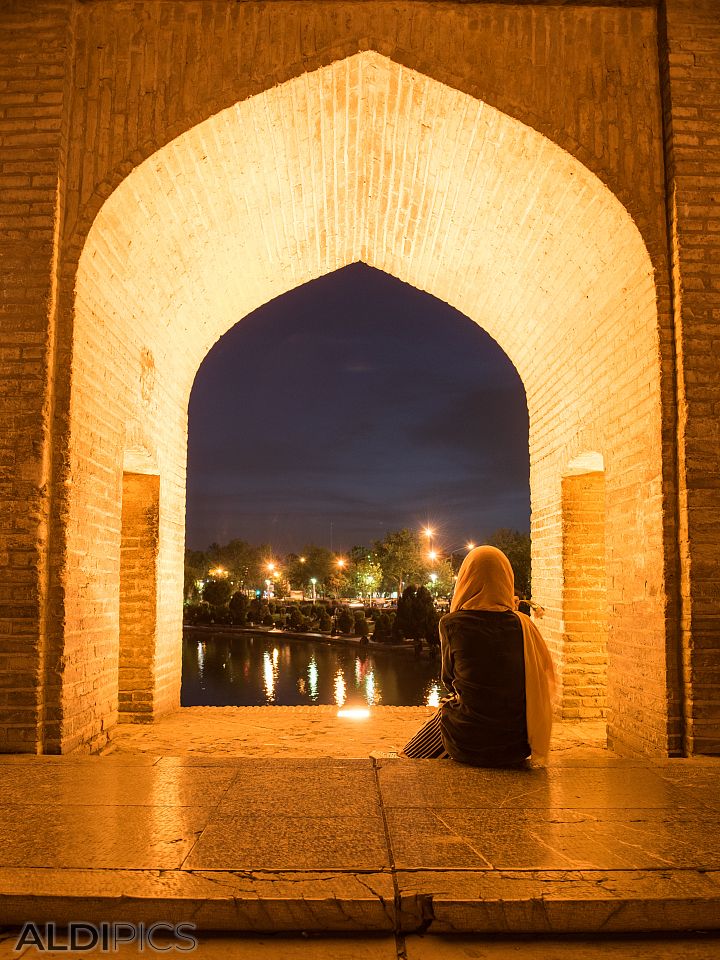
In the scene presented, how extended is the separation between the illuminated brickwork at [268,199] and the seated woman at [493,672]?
128 centimetres

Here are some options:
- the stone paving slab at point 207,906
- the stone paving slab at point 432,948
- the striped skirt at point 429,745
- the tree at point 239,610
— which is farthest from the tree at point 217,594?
the stone paving slab at point 432,948

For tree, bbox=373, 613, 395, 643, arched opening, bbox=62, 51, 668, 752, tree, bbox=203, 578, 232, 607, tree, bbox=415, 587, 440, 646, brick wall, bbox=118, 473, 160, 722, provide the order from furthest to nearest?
1. tree, bbox=203, 578, 232, 607
2. tree, bbox=373, 613, 395, 643
3. tree, bbox=415, 587, 440, 646
4. brick wall, bbox=118, 473, 160, 722
5. arched opening, bbox=62, 51, 668, 752

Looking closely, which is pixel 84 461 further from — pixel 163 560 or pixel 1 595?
pixel 163 560

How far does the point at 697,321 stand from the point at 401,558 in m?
39.7

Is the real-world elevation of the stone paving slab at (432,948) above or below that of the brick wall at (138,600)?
below

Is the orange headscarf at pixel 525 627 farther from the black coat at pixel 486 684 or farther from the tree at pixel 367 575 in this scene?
the tree at pixel 367 575

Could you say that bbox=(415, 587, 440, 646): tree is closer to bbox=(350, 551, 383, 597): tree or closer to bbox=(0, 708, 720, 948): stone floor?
bbox=(0, 708, 720, 948): stone floor

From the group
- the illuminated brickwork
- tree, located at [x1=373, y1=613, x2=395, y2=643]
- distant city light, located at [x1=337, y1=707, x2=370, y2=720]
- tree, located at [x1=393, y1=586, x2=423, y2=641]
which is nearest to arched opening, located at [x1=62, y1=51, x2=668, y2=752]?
the illuminated brickwork

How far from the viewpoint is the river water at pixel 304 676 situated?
13148 millimetres

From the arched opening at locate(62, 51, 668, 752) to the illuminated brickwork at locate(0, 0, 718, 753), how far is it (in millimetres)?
23

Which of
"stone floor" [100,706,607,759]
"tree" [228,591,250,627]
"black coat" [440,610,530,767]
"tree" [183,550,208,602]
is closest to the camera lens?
"black coat" [440,610,530,767]

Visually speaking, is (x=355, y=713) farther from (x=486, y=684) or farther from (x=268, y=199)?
(x=268, y=199)

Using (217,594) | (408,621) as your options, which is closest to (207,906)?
(408,621)

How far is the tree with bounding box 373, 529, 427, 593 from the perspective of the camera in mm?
43969
